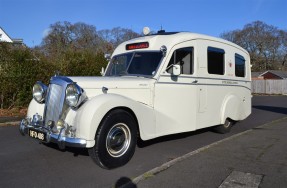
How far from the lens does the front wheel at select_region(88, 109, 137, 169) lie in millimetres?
5621

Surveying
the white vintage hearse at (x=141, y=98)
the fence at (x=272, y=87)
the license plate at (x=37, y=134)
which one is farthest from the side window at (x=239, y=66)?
the fence at (x=272, y=87)

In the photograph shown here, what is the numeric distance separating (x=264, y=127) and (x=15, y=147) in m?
7.78

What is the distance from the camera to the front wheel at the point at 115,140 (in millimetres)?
5621

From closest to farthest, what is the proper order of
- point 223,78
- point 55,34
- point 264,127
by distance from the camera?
point 223,78 → point 264,127 → point 55,34

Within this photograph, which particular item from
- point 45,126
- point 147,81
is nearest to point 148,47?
point 147,81

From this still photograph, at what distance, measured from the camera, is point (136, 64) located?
749 centimetres

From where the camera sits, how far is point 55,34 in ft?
198

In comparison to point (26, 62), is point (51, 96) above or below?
below

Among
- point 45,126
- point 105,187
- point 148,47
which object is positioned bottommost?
point 105,187

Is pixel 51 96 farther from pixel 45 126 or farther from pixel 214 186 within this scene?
pixel 214 186

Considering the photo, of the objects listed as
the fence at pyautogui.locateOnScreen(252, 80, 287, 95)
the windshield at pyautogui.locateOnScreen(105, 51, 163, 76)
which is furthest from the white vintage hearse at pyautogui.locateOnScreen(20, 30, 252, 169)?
the fence at pyautogui.locateOnScreen(252, 80, 287, 95)

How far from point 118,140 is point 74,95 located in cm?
116

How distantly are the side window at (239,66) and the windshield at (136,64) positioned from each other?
350 cm

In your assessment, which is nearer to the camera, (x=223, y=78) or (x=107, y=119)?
(x=107, y=119)
